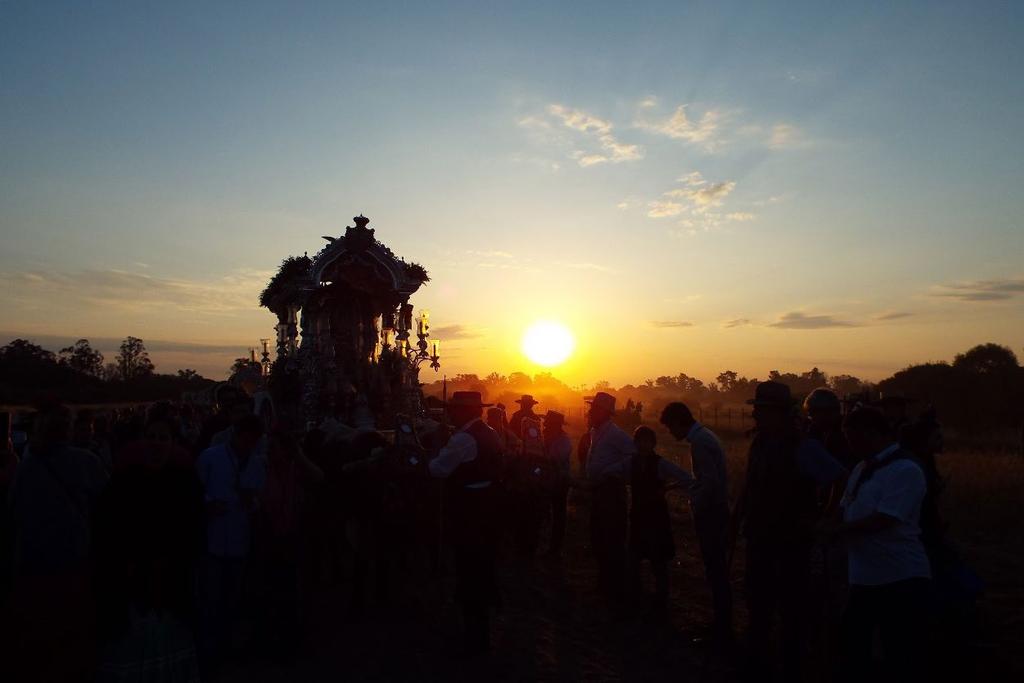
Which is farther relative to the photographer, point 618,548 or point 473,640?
point 618,548

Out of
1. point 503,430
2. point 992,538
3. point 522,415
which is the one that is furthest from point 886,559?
point 992,538

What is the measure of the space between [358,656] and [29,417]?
16.7 ft

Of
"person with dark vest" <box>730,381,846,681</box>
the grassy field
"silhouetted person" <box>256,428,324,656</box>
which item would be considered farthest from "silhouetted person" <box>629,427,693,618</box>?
"silhouetted person" <box>256,428,324,656</box>

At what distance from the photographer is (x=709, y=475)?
7008 millimetres

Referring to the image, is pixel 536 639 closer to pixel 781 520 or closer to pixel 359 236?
pixel 781 520

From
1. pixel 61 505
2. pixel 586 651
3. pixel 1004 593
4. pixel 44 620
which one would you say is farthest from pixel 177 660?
pixel 1004 593

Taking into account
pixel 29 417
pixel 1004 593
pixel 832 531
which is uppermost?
pixel 29 417

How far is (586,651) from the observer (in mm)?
7074

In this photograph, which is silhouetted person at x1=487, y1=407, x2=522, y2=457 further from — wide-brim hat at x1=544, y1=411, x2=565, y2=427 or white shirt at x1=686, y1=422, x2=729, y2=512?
white shirt at x1=686, y1=422, x2=729, y2=512

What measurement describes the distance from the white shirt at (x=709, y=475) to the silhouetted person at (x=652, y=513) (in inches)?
35.3

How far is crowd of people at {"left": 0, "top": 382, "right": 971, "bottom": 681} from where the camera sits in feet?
14.5

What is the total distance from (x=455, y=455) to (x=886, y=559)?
344cm

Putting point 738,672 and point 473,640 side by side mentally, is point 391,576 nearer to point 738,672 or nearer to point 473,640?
point 473,640

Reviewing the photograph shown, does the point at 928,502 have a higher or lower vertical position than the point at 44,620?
higher
